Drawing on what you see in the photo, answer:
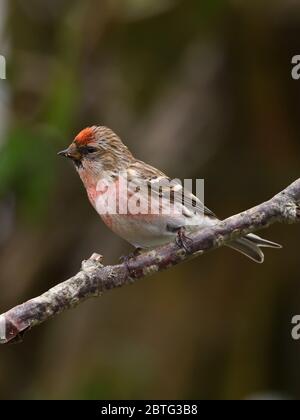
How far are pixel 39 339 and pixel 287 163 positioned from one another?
3.07 meters

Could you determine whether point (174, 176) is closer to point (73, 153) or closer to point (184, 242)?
point (73, 153)

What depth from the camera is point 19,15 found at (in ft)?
28.7

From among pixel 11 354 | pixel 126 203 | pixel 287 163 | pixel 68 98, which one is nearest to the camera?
pixel 126 203

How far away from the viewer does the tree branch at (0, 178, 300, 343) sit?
393 centimetres

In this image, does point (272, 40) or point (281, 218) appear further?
point (272, 40)

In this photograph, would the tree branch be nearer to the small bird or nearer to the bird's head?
the small bird

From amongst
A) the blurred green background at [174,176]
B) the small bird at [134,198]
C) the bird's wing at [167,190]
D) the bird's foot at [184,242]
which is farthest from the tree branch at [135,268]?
the blurred green background at [174,176]

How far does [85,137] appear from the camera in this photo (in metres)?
5.56

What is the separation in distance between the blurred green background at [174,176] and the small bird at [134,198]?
5.49 ft

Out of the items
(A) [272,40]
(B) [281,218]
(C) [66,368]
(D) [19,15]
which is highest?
(D) [19,15]

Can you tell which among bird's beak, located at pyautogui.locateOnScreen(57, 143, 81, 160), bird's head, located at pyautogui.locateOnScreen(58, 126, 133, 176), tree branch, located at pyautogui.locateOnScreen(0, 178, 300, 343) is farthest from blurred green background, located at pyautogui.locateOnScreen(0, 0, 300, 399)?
tree branch, located at pyautogui.locateOnScreen(0, 178, 300, 343)

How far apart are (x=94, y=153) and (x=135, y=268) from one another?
1.55 m

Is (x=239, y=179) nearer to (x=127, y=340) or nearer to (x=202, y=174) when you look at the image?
(x=202, y=174)

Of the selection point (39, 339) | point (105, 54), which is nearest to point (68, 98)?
point (105, 54)
